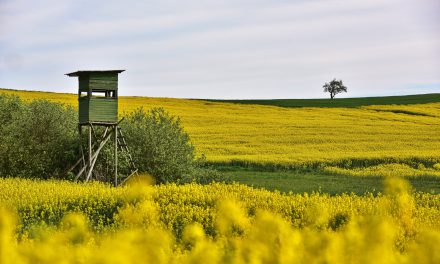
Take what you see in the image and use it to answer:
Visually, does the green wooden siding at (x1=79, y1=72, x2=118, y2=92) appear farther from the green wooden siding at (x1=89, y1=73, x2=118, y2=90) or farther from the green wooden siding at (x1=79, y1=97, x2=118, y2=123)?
the green wooden siding at (x1=79, y1=97, x2=118, y2=123)

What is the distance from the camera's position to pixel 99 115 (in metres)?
29.2

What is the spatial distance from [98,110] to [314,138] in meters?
22.9

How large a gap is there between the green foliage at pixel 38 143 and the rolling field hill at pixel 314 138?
821cm

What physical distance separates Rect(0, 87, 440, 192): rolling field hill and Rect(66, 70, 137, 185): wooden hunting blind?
6.31 meters

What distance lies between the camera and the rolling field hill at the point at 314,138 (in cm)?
3738

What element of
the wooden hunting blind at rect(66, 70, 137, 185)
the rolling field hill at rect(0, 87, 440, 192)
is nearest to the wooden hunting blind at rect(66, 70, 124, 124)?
the wooden hunting blind at rect(66, 70, 137, 185)

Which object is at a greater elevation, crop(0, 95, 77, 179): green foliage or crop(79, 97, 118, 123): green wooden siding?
crop(79, 97, 118, 123): green wooden siding

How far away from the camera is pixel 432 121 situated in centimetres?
6244

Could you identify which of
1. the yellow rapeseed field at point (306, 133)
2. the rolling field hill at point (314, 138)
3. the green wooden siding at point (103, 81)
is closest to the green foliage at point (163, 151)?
the green wooden siding at point (103, 81)

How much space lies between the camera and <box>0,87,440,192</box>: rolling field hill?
37.4m

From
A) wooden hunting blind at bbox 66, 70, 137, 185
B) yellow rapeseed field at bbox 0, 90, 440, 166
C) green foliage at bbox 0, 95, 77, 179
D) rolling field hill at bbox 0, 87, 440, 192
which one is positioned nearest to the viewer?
wooden hunting blind at bbox 66, 70, 137, 185

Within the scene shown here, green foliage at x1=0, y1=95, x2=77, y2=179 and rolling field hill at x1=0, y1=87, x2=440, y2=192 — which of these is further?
rolling field hill at x1=0, y1=87, x2=440, y2=192

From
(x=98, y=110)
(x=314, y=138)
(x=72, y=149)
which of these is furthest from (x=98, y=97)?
(x=314, y=138)

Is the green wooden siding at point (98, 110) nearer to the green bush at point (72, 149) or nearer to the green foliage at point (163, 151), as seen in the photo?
the green bush at point (72, 149)
